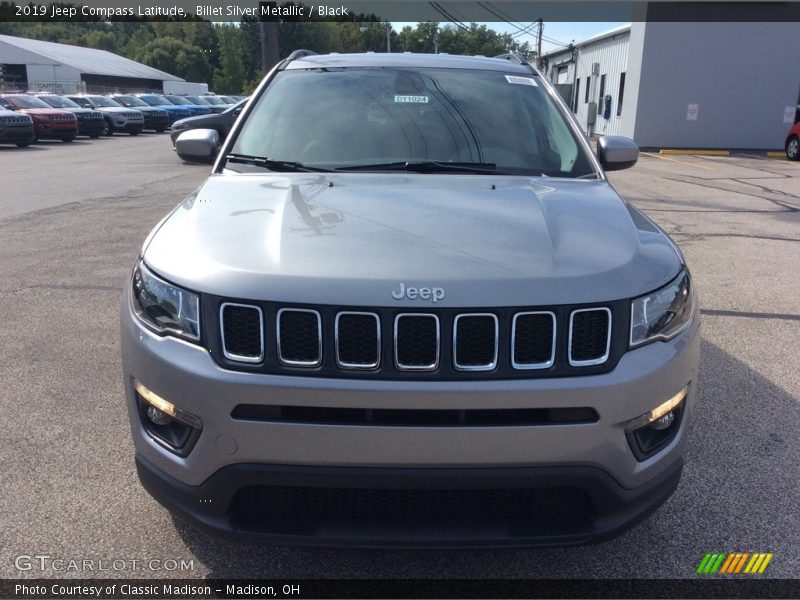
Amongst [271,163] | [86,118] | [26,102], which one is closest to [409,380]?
[271,163]

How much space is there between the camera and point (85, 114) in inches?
1093

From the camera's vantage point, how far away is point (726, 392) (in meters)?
4.15

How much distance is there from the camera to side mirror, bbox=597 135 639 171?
4.02 metres

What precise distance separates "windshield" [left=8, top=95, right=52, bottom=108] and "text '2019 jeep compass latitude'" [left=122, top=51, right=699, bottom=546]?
27500mm

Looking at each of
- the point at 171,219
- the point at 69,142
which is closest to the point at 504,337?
the point at 171,219

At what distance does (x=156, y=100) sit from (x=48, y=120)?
11269 mm

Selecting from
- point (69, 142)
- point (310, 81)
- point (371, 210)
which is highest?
point (310, 81)

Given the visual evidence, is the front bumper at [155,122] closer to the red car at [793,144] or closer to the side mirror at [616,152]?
the red car at [793,144]

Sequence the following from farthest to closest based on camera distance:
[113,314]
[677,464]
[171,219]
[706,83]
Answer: [706,83] → [113,314] → [171,219] → [677,464]

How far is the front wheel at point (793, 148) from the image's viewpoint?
20.6 metres

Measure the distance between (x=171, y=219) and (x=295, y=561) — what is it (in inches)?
53.6

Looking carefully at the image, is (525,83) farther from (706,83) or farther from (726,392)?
(706,83)

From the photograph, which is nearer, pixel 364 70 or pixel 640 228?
pixel 640 228

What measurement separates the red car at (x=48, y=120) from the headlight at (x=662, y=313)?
26327mm
